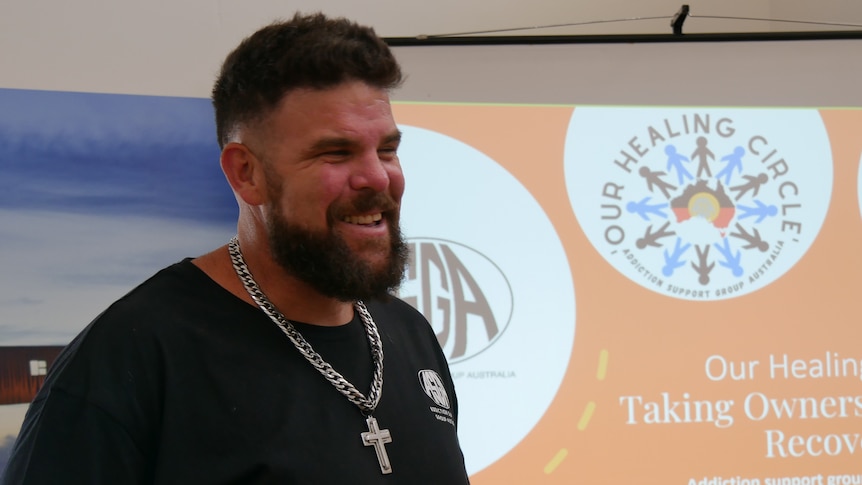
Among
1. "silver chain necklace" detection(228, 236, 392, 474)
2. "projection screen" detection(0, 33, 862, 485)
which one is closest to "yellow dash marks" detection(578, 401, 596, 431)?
"projection screen" detection(0, 33, 862, 485)

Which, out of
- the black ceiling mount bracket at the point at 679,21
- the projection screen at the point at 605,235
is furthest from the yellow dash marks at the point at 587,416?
the black ceiling mount bracket at the point at 679,21

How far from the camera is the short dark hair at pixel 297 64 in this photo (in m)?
1.06

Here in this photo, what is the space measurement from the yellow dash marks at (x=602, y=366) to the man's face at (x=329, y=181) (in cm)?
156

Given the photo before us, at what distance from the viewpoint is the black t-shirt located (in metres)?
0.92

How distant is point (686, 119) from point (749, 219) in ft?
1.18

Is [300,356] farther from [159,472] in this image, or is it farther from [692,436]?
[692,436]

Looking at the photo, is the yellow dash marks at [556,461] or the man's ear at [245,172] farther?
the yellow dash marks at [556,461]

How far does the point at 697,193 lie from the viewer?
261cm

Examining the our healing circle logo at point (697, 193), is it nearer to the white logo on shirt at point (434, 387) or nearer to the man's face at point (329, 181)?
the white logo on shirt at point (434, 387)

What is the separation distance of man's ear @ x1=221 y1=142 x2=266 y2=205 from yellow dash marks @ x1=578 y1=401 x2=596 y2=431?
1.64m

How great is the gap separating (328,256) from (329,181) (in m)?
0.09

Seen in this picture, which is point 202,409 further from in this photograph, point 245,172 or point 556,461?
point 556,461

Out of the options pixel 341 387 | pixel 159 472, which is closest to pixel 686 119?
pixel 341 387

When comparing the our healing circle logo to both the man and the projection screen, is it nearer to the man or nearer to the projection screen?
the projection screen
